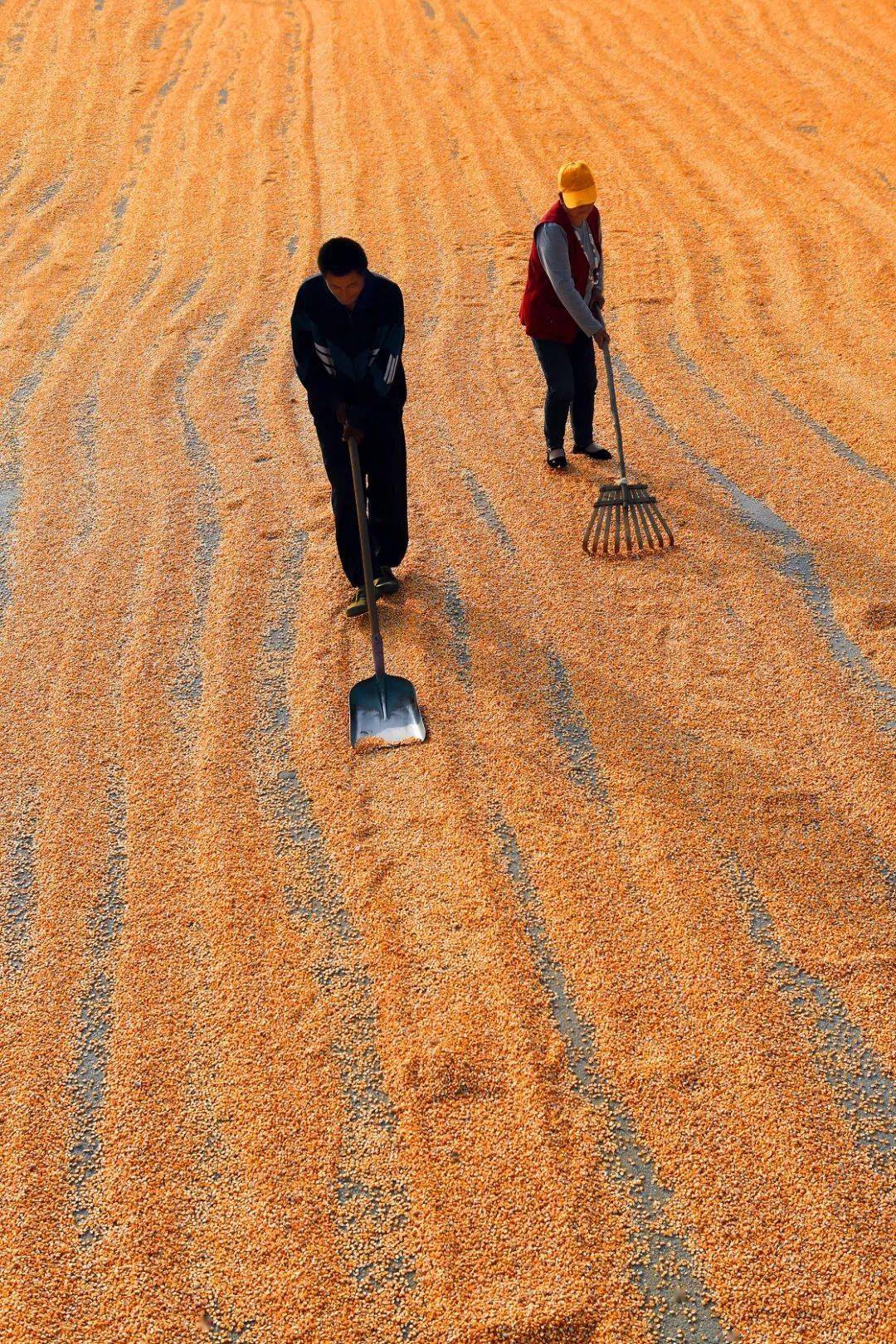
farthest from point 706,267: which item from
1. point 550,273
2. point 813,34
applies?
point 813,34

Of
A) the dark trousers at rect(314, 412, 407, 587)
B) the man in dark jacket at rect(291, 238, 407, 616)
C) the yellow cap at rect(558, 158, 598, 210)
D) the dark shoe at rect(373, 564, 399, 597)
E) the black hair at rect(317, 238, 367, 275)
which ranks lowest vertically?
the dark shoe at rect(373, 564, 399, 597)

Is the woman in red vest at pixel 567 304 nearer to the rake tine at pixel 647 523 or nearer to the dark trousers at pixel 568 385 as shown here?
the dark trousers at pixel 568 385

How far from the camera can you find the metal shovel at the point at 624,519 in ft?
16.9

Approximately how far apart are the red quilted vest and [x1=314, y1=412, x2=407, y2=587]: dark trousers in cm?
121

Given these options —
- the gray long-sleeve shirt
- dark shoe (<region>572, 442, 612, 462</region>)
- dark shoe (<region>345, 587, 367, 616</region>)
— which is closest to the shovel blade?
dark shoe (<region>345, 587, 367, 616</region>)

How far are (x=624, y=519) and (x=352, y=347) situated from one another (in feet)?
5.39

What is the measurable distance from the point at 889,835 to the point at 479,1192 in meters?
1.76

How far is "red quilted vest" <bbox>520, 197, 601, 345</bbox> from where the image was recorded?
5340 millimetres

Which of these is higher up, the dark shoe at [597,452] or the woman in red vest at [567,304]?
the woman in red vest at [567,304]

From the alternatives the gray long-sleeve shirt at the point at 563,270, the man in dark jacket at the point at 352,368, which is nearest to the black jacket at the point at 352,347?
the man in dark jacket at the point at 352,368

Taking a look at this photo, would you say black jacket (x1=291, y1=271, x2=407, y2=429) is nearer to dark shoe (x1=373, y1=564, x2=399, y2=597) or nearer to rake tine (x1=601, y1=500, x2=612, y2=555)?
dark shoe (x1=373, y1=564, x2=399, y2=597)

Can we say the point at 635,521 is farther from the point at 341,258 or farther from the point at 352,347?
the point at 341,258

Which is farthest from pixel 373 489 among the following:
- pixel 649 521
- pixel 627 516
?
pixel 649 521

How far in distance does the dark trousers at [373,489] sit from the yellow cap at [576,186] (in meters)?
1.38
